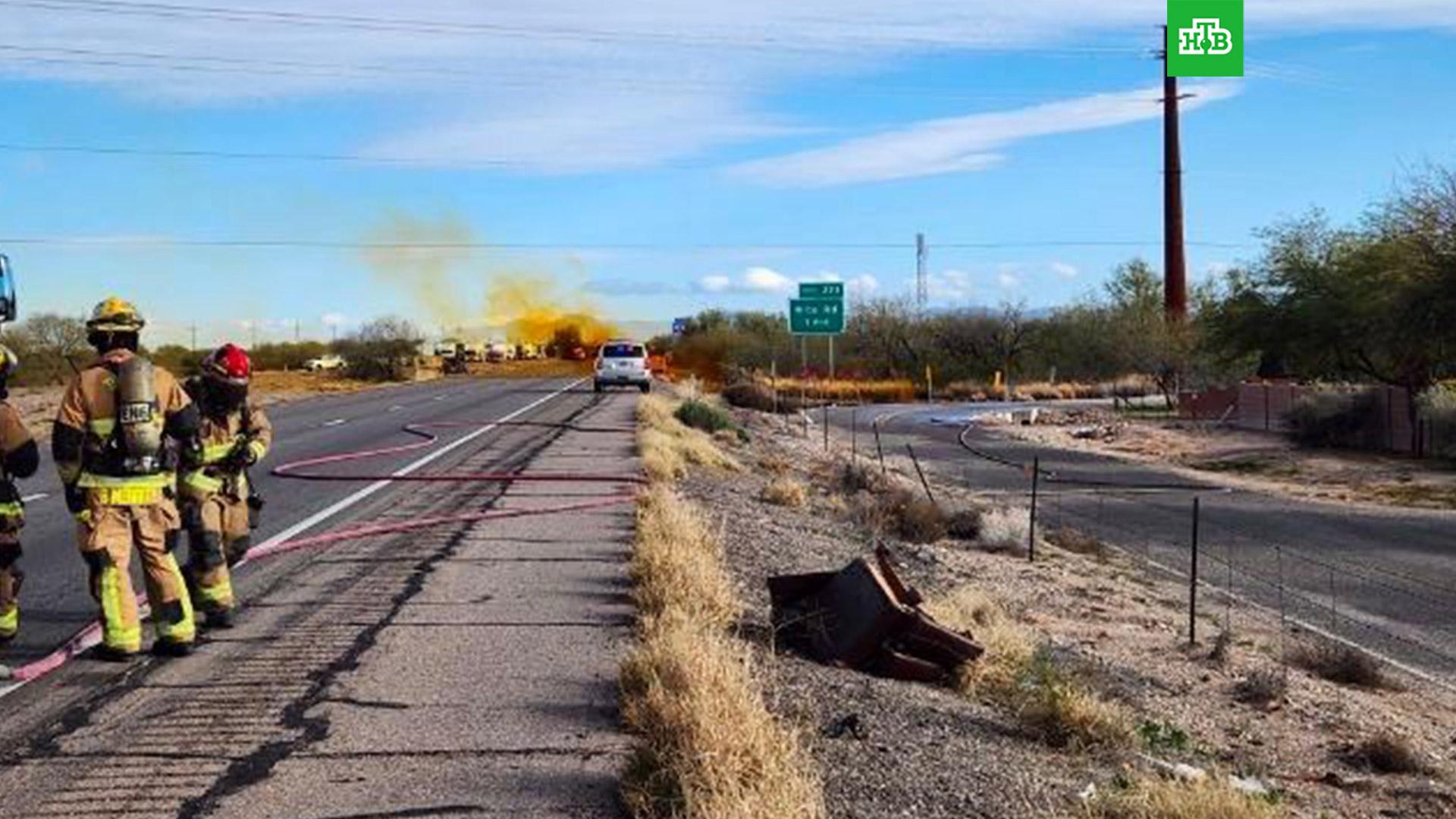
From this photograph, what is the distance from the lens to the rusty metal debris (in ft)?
31.0

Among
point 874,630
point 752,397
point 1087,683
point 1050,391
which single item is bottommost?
point 1050,391

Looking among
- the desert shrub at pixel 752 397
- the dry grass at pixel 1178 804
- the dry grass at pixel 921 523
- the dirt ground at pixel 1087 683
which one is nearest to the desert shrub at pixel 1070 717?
the dirt ground at pixel 1087 683

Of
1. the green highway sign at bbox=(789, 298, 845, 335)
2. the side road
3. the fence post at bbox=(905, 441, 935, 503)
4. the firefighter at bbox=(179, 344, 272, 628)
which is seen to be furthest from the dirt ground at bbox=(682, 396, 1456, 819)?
the green highway sign at bbox=(789, 298, 845, 335)

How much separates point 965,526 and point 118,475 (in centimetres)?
1592

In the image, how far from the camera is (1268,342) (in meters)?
59.5

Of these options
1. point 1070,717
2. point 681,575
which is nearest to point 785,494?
point 681,575

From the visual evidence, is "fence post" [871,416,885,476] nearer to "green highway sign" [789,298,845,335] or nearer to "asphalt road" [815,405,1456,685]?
"asphalt road" [815,405,1456,685]

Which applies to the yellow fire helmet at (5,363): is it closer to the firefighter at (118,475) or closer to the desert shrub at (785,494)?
the firefighter at (118,475)

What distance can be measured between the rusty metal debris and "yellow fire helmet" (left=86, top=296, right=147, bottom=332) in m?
4.00

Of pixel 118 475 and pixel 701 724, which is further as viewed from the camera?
pixel 118 475

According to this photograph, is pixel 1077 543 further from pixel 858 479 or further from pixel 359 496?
pixel 359 496

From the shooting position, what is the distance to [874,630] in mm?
9438

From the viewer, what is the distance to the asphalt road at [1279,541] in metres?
18.5

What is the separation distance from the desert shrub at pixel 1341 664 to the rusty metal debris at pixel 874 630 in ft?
18.0
